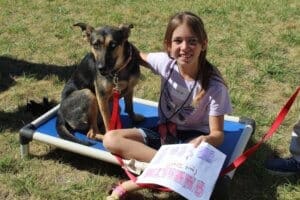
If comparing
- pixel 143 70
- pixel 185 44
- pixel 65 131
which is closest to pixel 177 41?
pixel 185 44

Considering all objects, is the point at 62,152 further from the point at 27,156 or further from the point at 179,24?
the point at 179,24

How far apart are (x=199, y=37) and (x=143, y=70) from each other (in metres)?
2.78

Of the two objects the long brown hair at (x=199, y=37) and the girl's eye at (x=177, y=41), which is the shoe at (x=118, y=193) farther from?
the girl's eye at (x=177, y=41)

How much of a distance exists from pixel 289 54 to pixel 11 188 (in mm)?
4401

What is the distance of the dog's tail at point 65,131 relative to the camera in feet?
15.2

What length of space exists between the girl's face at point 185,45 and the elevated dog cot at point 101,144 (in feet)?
3.13

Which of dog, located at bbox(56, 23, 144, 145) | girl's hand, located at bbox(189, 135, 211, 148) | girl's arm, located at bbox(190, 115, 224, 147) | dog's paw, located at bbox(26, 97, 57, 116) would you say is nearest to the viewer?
girl's hand, located at bbox(189, 135, 211, 148)

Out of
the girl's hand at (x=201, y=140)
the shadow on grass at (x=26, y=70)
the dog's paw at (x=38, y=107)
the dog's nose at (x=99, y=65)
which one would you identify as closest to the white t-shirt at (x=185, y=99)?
the girl's hand at (x=201, y=140)

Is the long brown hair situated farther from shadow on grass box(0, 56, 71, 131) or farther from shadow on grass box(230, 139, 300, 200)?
shadow on grass box(0, 56, 71, 131)

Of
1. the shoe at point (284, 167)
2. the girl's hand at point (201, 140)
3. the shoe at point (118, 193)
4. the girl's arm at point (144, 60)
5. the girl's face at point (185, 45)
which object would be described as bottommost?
the shoe at point (118, 193)

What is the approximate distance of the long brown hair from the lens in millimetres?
4008

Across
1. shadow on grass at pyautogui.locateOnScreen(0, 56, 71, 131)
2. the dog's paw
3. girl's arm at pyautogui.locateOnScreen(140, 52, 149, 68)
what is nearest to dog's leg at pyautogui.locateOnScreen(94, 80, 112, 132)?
girl's arm at pyautogui.locateOnScreen(140, 52, 149, 68)

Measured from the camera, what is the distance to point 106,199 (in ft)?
13.9

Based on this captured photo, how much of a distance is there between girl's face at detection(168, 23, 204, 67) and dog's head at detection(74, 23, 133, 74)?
593 millimetres
